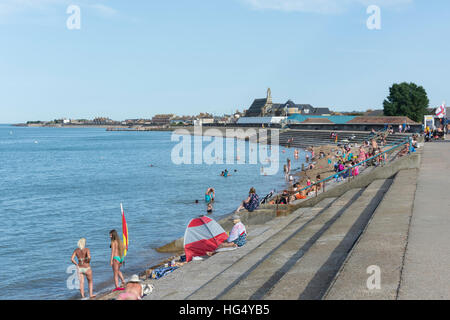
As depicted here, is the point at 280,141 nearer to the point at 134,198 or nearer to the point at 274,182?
the point at 274,182

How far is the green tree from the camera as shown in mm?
94688

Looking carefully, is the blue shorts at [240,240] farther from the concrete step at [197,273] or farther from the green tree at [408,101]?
the green tree at [408,101]

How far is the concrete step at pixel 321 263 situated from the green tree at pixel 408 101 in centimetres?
9151

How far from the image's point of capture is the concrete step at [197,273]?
9117 mm

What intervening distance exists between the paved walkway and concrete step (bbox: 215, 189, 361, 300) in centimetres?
218

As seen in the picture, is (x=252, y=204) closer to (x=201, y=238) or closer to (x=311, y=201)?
(x=311, y=201)

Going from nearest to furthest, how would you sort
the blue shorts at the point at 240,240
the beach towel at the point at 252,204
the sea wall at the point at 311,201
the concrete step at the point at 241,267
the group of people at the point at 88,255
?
the concrete step at the point at 241,267
the group of people at the point at 88,255
the blue shorts at the point at 240,240
the sea wall at the point at 311,201
the beach towel at the point at 252,204

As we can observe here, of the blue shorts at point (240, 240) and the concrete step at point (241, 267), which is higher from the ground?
the concrete step at point (241, 267)

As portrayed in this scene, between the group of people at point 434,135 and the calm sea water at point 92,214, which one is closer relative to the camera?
the calm sea water at point 92,214

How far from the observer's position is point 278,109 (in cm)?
16375

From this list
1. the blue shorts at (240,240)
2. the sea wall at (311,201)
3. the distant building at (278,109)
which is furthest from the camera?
the distant building at (278,109)

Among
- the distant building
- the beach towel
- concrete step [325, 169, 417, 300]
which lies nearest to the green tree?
the distant building

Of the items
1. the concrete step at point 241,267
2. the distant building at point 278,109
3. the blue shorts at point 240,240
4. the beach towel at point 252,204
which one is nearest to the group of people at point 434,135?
the beach towel at point 252,204

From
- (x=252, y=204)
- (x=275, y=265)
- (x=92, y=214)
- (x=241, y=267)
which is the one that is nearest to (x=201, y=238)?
(x=241, y=267)
